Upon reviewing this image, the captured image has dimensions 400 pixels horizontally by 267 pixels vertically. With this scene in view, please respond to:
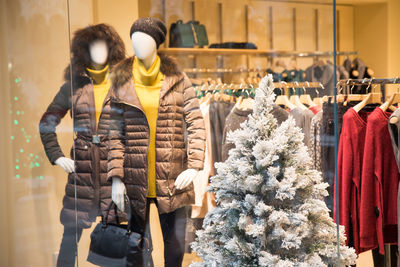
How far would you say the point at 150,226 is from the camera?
2.44m

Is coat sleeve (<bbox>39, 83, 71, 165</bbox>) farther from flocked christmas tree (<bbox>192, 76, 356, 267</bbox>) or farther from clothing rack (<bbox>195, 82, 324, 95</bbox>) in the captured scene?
flocked christmas tree (<bbox>192, 76, 356, 267</bbox>)

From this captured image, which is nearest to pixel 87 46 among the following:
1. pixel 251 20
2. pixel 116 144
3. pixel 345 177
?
pixel 116 144

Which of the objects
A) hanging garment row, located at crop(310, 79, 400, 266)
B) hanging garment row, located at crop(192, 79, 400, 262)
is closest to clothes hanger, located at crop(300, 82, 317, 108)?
hanging garment row, located at crop(192, 79, 400, 262)

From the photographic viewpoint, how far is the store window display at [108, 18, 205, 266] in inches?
93.9

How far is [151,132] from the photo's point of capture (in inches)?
93.8

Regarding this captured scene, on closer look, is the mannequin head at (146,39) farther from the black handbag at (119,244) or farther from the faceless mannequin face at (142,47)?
the black handbag at (119,244)

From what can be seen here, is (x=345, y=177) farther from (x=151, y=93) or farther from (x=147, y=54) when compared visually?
(x=147, y=54)

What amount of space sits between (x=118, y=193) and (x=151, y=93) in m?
0.53

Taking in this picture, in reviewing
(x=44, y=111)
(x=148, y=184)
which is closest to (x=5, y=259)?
(x=44, y=111)

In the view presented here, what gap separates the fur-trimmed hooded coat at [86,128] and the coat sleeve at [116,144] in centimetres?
3

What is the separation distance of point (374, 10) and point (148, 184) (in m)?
3.92

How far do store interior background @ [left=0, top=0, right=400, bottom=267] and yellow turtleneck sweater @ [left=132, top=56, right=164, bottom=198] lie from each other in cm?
13

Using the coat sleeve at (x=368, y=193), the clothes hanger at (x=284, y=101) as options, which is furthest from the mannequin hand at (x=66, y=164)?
the coat sleeve at (x=368, y=193)

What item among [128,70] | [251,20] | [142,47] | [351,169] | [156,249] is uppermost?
[251,20]
